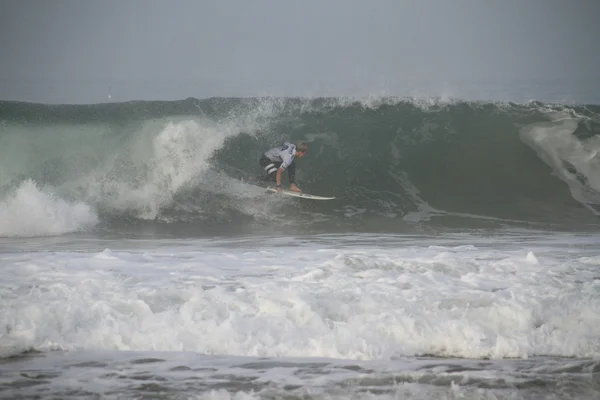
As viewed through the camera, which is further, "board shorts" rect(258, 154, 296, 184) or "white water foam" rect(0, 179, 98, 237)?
"board shorts" rect(258, 154, 296, 184)

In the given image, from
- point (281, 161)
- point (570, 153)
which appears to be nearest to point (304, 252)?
point (281, 161)

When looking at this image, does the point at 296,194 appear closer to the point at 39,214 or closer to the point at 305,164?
the point at 305,164

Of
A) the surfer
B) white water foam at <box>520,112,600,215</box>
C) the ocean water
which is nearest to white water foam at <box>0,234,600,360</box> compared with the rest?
the ocean water

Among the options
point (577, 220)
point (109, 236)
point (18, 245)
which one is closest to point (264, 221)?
point (109, 236)

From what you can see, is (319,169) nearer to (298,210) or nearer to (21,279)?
(298,210)

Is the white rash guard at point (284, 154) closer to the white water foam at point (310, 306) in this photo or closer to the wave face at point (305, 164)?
the wave face at point (305, 164)

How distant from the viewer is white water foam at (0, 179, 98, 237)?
12047mm

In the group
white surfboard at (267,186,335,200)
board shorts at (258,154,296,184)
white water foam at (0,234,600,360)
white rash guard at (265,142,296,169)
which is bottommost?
white water foam at (0,234,600,360)

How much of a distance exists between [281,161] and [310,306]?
24.8ft

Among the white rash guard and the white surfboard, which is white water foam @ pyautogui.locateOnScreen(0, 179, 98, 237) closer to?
the white surfboard

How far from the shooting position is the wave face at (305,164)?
515 inches

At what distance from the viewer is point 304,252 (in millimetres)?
9109

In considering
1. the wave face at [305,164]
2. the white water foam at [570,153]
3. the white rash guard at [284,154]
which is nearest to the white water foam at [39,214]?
the wave face at [305,164]

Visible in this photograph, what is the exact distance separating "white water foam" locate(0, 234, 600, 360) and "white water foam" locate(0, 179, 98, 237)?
399 cm
